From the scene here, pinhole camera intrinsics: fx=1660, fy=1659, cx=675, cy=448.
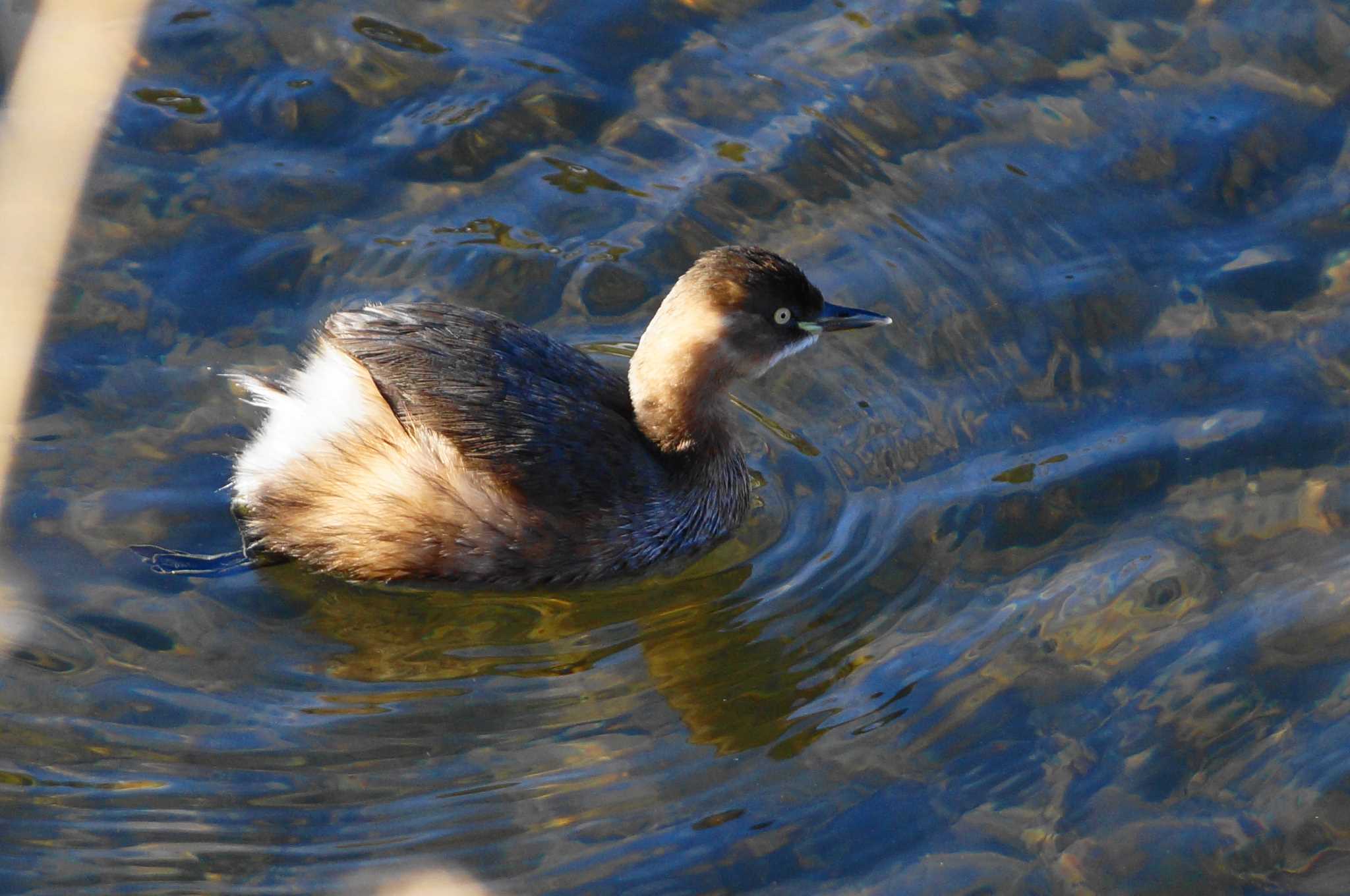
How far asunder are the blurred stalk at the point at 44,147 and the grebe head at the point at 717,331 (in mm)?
1852

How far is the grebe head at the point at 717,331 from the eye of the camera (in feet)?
17.5

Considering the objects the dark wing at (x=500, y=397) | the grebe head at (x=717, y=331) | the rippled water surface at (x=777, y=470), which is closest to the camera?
the rippled water surface at (x=777, y=470)

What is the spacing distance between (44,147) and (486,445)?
78.4 inches

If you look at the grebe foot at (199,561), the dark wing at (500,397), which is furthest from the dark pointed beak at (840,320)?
the grebe foot at (199,561)

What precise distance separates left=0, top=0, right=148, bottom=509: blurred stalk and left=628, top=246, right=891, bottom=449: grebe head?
185 cm

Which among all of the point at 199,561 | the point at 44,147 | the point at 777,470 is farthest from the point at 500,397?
the point at 44,147

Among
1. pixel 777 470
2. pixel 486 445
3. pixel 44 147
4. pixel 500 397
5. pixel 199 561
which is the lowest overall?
pixel 199 561

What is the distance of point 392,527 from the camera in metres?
4.98

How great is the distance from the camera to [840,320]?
217 inches

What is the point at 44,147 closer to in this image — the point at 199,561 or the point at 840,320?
the point at 199,561

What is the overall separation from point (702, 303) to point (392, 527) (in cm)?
122

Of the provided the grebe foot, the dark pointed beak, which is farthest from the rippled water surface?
the dark pointed beak

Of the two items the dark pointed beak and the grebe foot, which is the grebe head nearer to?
the dark pointed beak

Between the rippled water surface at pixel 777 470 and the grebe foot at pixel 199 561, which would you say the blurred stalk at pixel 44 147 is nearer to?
the rippled water surface at pixel 777 470
